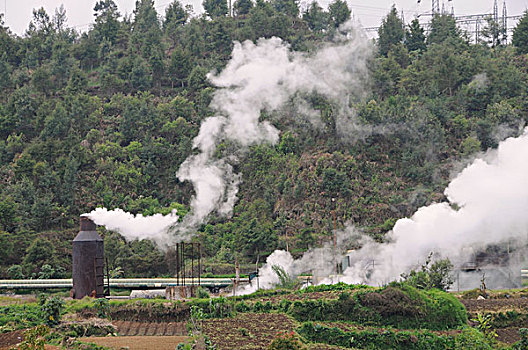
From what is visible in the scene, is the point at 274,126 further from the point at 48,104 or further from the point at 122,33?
the point at 122,33

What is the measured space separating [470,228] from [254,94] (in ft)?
109

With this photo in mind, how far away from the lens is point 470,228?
126 feet

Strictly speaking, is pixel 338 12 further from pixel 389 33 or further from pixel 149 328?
pixel 149 328

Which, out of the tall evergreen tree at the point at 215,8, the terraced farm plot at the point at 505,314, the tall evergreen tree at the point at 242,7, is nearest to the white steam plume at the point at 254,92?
the tall evergreen tree at the point at 215,8

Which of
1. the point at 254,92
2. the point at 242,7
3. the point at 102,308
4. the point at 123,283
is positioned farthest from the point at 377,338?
the point at 242,7

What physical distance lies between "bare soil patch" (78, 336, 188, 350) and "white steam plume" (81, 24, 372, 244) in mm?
28322

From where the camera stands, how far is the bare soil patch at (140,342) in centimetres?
2381

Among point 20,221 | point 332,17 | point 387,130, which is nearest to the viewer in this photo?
point 20,221

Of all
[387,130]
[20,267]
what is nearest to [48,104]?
[20,267]

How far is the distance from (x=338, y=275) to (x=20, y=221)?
2953 cm

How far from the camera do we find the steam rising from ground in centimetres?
3819

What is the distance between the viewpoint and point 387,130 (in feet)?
204

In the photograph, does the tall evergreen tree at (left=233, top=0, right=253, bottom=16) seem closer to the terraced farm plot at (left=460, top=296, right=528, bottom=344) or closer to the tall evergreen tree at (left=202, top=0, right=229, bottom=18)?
the tall evergreen tree at (left=202, top=0, right=229, bottom=18)

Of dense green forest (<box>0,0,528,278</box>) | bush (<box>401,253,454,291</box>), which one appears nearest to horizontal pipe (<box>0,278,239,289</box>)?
dense green forest (<box>0,0,528,278</box>)
